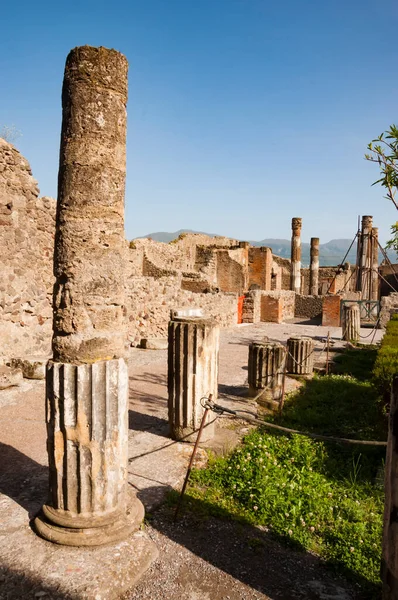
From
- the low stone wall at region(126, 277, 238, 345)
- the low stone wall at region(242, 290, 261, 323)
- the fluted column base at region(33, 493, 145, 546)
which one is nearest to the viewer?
the fluted column base at region(33, 493, 145, 546)

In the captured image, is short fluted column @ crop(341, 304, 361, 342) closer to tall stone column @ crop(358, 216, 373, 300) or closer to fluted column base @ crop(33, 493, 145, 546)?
tall stone column @ crop(358, 216, 373, 300)

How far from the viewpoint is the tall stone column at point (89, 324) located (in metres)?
3.19

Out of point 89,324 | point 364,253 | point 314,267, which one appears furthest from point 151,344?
point 314,267

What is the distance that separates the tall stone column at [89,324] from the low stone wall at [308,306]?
24848mm

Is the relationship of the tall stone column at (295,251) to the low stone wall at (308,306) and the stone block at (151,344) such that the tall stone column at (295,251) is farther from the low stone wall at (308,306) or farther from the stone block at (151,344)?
the stone block at (151,344)

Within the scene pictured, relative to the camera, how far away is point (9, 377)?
7570 mm

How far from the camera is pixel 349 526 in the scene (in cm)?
361

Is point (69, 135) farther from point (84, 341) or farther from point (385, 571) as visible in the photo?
point (385, 571)

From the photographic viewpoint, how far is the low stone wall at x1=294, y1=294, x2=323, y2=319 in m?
27.1

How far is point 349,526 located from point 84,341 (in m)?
2.51

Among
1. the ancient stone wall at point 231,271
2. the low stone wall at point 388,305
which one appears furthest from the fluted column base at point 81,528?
the ancient stone wall at point 231,271

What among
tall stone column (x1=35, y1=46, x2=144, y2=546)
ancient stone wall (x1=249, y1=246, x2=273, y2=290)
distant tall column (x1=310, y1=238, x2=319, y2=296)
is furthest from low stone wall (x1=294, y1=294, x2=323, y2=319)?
tall stone column (x1=35, y1=46, x2=144, y2=546)

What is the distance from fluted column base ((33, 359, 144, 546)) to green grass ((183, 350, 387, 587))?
3.19 ft

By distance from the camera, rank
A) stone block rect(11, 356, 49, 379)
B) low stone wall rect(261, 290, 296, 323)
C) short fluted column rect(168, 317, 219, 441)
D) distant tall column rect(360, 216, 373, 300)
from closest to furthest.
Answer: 1. short fluted column rect(168, 317, 219, 441)
2. stone block rect(11, 356, 49, 379)
3. distant tall column rect(360, 216, 373, 300)
4. low stone wall rect(261, 290, 296, 323)
